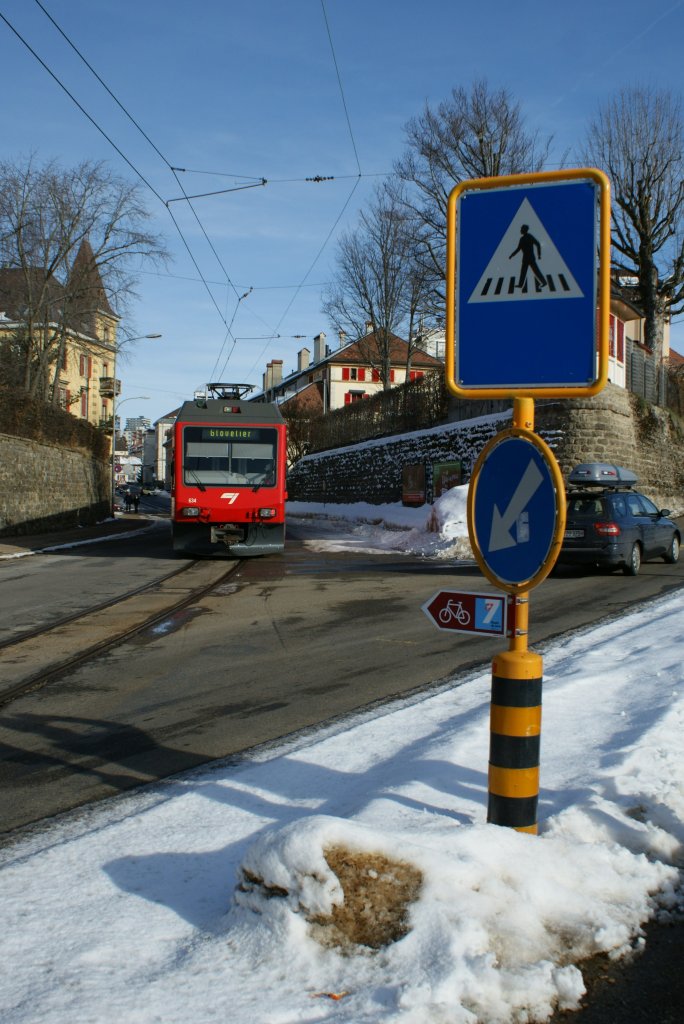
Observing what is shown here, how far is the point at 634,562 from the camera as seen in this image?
47.9ft

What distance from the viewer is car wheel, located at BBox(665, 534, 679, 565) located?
16.6 m

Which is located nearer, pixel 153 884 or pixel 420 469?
pixel 153 884

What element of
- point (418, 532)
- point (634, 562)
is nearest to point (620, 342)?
point (418, 532)

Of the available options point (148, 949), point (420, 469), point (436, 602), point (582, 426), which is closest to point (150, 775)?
point (148, 949)

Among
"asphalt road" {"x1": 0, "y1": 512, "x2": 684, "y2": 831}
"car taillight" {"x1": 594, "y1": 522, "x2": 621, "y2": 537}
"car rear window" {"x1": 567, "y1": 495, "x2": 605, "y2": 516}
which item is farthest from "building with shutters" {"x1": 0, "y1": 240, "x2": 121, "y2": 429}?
"car taillight" {"x1": 594, "y1": 522, "x2": 621, "y2": 537}

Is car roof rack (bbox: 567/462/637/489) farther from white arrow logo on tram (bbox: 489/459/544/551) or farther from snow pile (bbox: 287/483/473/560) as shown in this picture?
white arrow logo on tram (bbox: 489/459/544/551)

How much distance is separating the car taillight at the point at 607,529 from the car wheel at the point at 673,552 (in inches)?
108

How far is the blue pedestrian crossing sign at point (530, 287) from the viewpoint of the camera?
3092 millimetres

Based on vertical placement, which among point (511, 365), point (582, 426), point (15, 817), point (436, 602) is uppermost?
point (582, 426)

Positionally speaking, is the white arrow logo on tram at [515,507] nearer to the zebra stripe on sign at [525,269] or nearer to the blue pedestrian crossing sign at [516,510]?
the blue pedestrian crossing sign at [516,510]

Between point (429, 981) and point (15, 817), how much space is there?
2.45 metres

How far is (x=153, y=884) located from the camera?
10.7 feet

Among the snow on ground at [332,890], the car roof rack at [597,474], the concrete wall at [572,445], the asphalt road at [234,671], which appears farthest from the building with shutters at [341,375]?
the snow on ground at [332,890]

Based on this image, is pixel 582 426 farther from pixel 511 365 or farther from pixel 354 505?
pixel 511 365
